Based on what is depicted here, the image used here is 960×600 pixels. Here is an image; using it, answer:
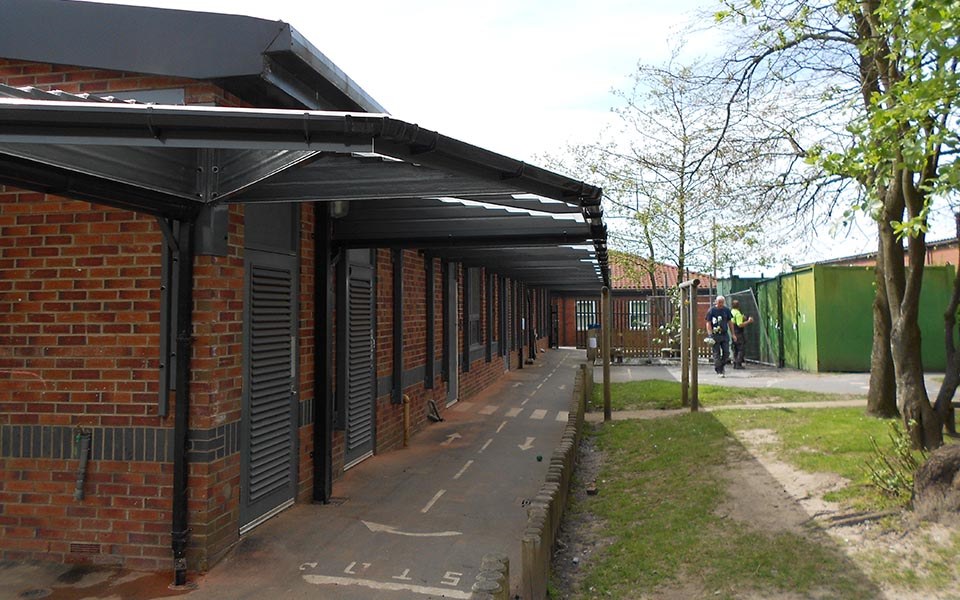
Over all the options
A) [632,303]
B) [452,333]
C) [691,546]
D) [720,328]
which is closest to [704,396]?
[720,328]

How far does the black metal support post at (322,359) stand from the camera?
21.3ft

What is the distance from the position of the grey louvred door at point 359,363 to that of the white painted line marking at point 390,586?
2.87 m

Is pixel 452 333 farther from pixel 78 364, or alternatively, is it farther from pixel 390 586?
pixel 390 586

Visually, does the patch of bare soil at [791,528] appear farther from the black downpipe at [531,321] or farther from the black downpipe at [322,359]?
the black downpipe at [531,321]

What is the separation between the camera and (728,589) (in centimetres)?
452

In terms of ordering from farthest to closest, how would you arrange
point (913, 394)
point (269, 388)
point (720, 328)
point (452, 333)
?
point (720, 328) → point (452, 333) → point (913, 394) → point (269, 388)

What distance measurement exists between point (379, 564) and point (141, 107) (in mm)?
3418

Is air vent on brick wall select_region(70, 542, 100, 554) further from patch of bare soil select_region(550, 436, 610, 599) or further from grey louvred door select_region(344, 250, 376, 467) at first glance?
patch of bare soil select_region(550, 436, 610, 599)

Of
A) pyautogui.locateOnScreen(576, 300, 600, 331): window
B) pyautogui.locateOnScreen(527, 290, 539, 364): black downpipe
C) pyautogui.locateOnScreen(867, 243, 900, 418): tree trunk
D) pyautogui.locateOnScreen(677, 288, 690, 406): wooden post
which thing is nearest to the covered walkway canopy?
pyautogui.locateOnScreen(867, 243, 900, 418): tree trunk

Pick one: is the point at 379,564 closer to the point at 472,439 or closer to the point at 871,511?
the point at 871,511

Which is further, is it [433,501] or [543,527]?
[433,501]

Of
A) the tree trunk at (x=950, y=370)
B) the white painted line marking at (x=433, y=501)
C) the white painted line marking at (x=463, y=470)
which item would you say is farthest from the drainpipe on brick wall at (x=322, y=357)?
the tree trunk at (x=950, y=370)

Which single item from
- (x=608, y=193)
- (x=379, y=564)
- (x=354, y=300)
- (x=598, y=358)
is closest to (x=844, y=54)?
(x=354, y=300)

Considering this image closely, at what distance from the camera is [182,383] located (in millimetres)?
4699
